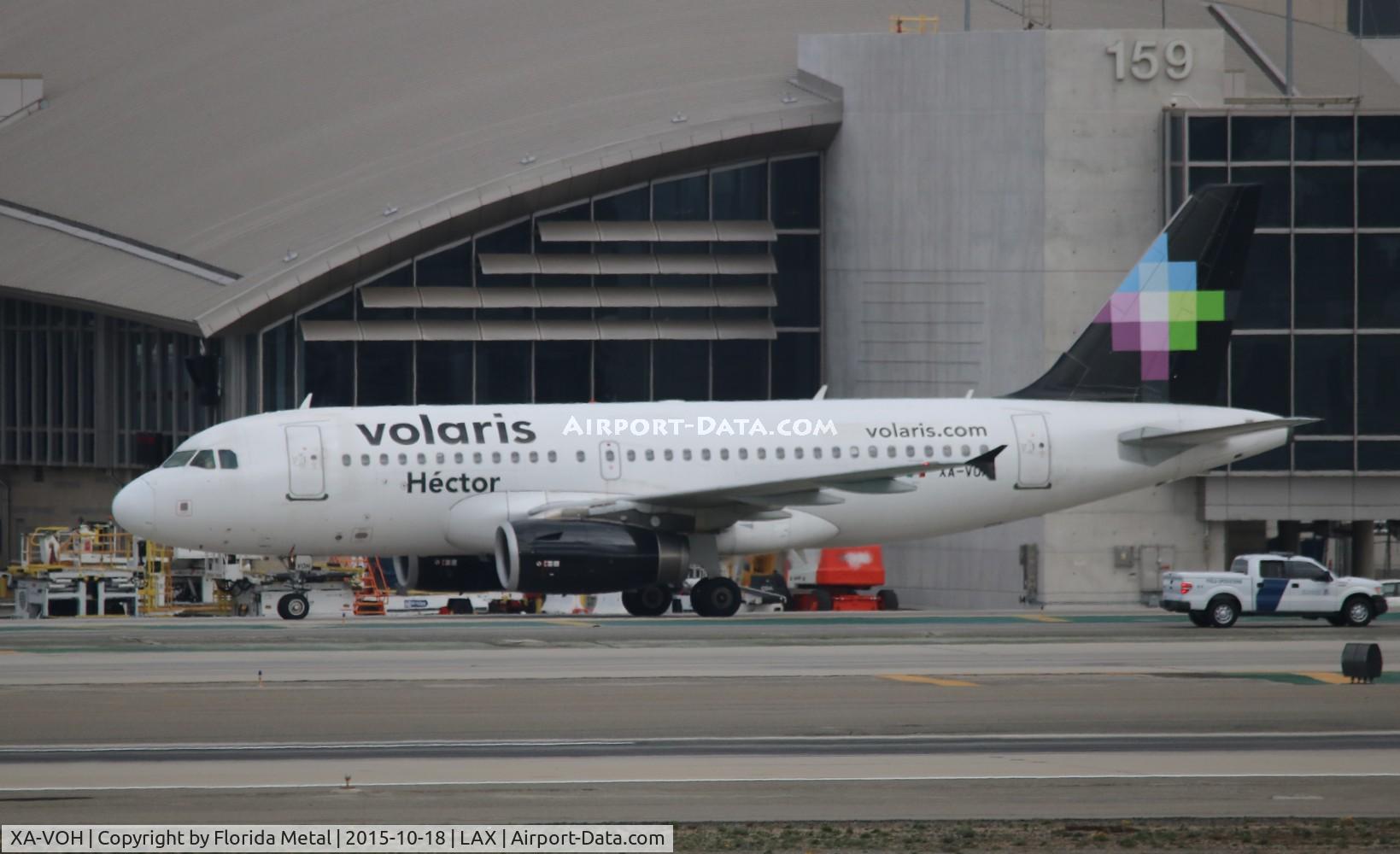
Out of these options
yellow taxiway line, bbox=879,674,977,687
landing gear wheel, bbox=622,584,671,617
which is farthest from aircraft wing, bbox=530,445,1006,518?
yellow taxiway line, bbox=879,674,977,687

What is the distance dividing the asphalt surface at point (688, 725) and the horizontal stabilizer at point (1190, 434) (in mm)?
5752

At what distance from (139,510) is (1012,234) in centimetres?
2292

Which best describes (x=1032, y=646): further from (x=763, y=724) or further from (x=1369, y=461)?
(x=1369, y=461)

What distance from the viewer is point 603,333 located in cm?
4878

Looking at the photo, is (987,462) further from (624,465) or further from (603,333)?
(603,333)

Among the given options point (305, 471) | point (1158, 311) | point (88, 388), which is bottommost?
point (305, 471)

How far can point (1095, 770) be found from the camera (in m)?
16.2

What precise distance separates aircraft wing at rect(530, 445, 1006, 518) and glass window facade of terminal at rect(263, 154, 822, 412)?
592 inches

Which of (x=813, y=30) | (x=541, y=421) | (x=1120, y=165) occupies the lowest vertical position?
(x=541, y=421)

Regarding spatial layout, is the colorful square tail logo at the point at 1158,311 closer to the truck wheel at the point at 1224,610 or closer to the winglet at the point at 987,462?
the winglet at the point at 987,462

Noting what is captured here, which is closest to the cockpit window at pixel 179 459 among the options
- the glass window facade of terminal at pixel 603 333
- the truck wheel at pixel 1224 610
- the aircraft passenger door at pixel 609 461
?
the aircraft passenger door at pixel 609 461

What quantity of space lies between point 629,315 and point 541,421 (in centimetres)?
1479

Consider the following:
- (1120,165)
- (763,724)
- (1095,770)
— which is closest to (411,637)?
(763,724)

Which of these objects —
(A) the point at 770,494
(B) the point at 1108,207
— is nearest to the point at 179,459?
(A) the point at 770,494
